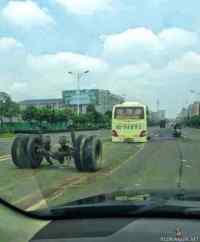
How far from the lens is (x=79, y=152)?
1697cm

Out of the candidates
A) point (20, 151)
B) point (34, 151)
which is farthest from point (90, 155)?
point (20, 151)

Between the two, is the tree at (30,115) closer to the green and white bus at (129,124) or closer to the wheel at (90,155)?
the green and white bus at (129,124)

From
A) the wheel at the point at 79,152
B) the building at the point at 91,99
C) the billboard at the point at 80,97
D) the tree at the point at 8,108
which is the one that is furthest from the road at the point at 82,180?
the tree at the point at 8,108

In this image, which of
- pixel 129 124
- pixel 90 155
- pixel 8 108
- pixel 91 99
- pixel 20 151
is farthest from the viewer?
pixel 91 99

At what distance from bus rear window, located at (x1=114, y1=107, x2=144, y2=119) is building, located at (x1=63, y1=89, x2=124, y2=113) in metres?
73.0

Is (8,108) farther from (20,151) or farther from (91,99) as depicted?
(20,151)

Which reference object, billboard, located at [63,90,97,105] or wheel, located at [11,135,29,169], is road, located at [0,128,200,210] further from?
billboard, located at [63,90,97,105]

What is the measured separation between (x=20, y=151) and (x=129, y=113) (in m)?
25.2

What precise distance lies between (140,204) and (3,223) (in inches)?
36.1

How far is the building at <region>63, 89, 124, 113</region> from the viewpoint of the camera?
400 feet

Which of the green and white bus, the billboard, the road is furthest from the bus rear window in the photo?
the billboard

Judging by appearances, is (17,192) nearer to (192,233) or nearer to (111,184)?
(111,184)

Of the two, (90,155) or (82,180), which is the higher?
(90,155)

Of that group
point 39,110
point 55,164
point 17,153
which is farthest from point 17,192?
point 39,110
